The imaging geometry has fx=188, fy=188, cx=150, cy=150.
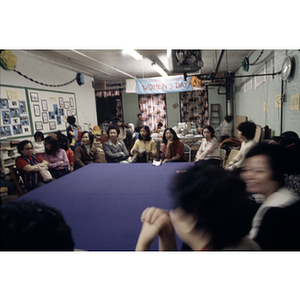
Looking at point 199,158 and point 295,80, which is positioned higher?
point 295,80

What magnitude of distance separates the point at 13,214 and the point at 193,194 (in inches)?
37.1

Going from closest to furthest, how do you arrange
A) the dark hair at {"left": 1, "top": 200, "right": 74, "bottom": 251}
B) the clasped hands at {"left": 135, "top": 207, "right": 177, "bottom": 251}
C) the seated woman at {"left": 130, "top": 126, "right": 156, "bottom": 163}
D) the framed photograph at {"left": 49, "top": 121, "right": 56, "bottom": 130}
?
the dark hair at {"left": 1, "top": 200, "right": 74, "bottom": 251}
the clasped hands at {"left": 135, "top": 207, "right": 177, "bottom": 251}
the framed photograph at {"left": 49, "top": 121, "right": 56, "bottom": 130}
the seated woman at {"left": 130, "top": 126, "right": 156, "bottom": 163}

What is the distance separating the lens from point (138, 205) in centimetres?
119

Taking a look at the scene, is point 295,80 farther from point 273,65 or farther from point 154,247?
→ point 154,247

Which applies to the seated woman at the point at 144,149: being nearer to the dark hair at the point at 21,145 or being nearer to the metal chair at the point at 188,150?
the metal chair at the point at 188,150

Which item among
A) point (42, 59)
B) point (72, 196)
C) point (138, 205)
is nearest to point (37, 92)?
point (42, 59)

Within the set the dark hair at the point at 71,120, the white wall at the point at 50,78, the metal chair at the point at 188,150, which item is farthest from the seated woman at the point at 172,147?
the dark hair at the point at 71,120

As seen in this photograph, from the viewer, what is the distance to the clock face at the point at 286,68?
133 cm

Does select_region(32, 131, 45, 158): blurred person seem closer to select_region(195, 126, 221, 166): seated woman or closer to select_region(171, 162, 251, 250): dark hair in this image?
select_region(171, 162, 251, 250): dark hair

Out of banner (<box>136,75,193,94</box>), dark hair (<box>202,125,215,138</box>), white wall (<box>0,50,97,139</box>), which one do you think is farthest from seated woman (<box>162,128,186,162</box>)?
banner (<box>136,75,193,94</box>)

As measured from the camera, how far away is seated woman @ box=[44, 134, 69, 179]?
127 centimetres

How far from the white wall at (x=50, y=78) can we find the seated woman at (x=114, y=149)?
177 millimetres

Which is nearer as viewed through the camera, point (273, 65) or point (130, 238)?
point (130, 238)

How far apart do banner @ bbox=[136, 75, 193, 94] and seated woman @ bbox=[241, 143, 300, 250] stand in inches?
62.2
